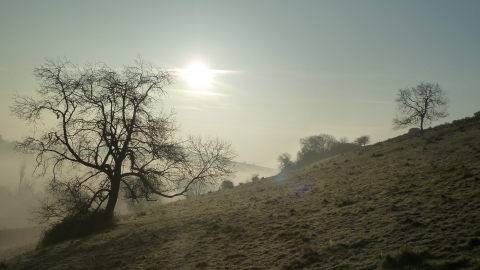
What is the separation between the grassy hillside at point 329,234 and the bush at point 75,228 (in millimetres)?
1408

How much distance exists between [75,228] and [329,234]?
14094 mm

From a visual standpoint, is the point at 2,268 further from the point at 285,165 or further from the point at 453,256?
the point at 285,165

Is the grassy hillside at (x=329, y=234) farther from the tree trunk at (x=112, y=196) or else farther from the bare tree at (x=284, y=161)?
the bare tree at (x=284, y=161)

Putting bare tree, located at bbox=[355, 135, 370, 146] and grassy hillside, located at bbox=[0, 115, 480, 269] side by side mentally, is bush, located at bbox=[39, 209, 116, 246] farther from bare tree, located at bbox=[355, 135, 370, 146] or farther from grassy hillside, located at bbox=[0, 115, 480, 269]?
bare tree, located at bbox=[355, 135, 370, 146]

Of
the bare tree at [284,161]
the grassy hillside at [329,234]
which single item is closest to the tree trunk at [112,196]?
the grassy hillside at [329,234]

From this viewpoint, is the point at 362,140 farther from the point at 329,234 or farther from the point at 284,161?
the point at 329,234

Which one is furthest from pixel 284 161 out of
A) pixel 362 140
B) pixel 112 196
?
pixel 112 196

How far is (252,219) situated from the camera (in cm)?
1555

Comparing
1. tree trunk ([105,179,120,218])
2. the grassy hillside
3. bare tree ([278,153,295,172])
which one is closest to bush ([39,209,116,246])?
tree trunk ([105,179,120,218])

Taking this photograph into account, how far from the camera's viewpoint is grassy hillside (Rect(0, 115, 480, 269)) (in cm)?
827

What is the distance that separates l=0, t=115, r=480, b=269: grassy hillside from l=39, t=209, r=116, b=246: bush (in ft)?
4.62

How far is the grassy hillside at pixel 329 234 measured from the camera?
827cm

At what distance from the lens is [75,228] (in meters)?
17.4

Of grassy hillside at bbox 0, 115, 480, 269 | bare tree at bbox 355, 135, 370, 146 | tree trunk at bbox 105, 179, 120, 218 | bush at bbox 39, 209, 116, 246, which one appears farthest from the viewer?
bare tree at bbox 355, 135, 370, 146
